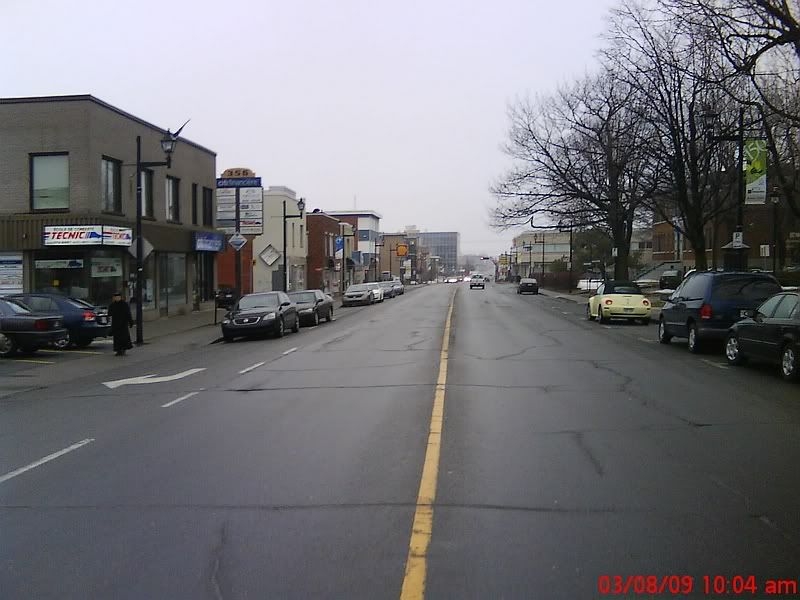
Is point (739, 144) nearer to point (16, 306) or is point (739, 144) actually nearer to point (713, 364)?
point (713, 364)

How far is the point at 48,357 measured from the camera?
18.9 m

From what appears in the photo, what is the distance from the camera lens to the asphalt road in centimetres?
461

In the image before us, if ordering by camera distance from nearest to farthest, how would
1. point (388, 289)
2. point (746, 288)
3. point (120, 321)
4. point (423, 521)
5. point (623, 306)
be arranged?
point (423, 521) < point (746, 288) < point (120, 321) < point (623, 306) < point (388, 289)

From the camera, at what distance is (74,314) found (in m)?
20.0

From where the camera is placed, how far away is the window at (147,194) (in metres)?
29.9

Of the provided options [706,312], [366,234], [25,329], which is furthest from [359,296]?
[366,234]

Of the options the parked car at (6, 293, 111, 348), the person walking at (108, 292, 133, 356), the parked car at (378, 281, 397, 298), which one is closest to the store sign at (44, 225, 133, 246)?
the parked car at (6, 293, 111, 348)

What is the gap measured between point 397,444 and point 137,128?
24889 millimetres

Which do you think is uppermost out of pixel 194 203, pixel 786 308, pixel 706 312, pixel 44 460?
pixel 194 203

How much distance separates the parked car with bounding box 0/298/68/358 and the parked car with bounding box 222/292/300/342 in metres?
5.65

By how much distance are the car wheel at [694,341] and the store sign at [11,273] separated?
860 inches

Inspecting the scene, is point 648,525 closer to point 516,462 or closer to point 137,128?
point 516,462

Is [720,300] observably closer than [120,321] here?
Yes

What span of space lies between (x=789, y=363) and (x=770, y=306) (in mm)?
1493
